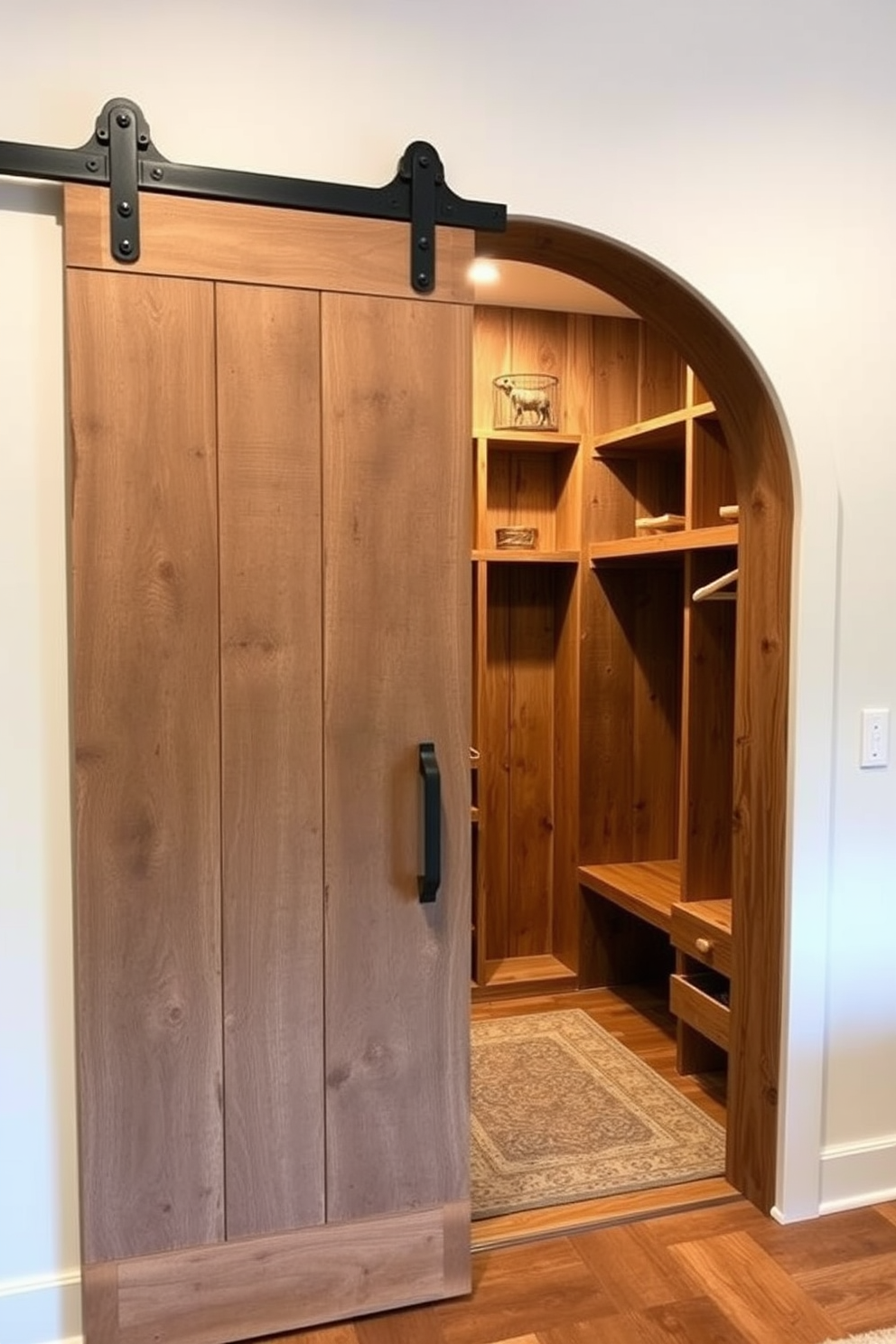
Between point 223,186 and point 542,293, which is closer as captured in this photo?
point 223,186

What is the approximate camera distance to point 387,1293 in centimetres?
196

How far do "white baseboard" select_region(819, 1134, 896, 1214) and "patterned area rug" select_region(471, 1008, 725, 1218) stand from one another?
0.93ft

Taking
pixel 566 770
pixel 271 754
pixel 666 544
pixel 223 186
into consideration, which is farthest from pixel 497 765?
pixel 223 186

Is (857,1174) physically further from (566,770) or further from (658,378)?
(658,378)

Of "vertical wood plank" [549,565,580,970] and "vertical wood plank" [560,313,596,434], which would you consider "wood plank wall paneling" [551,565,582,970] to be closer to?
"vertical wood plank" [549,565,580,970]

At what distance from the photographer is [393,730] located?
191 centimetres

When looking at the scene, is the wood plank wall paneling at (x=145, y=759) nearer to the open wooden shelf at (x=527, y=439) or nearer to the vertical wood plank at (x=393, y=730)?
the vertical wood plank at (x=393, y=730)

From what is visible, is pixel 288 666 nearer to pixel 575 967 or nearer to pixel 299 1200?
pixel 299 1200

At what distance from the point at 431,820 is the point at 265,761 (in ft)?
1.08

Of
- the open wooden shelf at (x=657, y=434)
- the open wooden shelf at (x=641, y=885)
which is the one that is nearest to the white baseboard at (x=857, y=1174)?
the open wooden shelf at (x=641, y=885)

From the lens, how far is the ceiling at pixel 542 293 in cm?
328

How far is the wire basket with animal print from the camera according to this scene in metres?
3.52

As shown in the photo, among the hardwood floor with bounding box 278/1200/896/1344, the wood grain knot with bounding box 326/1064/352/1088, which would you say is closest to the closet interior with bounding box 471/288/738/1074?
the hardwood floor with bounding box 278/1200/896/1344

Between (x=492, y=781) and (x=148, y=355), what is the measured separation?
230 cm
